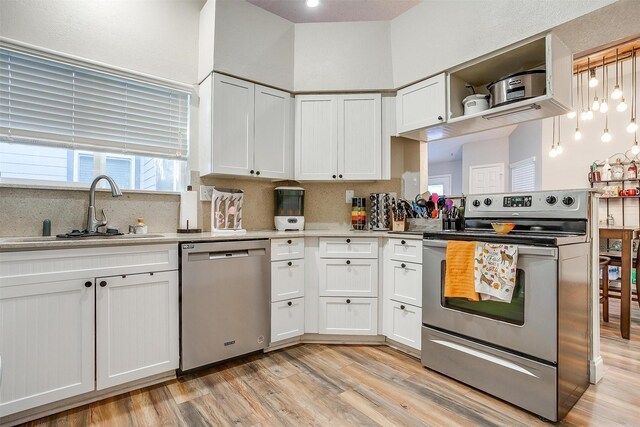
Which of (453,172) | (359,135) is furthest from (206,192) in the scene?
(453,172)

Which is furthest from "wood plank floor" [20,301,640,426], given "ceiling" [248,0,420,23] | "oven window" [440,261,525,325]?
"ceiling" [248,0,420,23]

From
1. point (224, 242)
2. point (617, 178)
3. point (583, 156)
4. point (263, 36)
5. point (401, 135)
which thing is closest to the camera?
Result: point (224, 242)

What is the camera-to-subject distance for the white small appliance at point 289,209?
3.00 metres

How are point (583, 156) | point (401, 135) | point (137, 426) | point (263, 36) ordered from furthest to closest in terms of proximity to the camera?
point (583, 156) → point (401, 135) → point (263, 36) → point (137, 426)

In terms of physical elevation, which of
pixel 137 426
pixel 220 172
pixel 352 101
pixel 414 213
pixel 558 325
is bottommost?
pixel 137 426

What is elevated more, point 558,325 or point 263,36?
point 263,36

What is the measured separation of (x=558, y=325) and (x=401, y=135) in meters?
1.91

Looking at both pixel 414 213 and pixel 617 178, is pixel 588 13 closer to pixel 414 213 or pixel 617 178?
pixel 414 213

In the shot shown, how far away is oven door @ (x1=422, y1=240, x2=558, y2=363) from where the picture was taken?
5.55ft

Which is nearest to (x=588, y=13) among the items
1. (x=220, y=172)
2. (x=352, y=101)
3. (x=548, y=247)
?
(x=548, y=247)

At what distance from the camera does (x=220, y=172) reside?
264 cm

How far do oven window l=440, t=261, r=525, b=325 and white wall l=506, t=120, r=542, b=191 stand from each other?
4398 millimetres

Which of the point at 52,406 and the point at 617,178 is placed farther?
the point at 617,178

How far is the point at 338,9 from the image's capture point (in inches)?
123
